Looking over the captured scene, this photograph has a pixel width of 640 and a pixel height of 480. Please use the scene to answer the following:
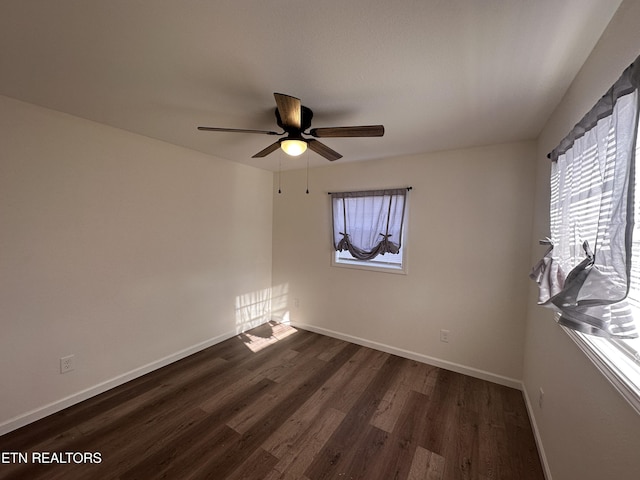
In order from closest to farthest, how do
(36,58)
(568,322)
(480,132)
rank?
(568,322) → (36,58) → (480,132)

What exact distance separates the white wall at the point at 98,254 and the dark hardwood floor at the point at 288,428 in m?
0.36

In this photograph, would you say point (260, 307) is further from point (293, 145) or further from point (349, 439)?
point (293, 145)

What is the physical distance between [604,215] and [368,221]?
2.33 metres

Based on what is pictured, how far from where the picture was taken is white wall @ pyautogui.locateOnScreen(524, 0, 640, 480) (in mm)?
875

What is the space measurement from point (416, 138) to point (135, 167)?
8.88 feet

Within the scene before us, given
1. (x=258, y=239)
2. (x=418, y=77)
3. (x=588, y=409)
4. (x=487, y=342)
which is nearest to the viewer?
(x=588, y=409)

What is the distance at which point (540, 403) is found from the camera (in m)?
A: 1.78

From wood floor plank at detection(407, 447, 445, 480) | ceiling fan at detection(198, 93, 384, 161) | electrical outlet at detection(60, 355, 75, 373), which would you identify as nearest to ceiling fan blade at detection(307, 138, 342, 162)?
ceiling fan at detection(198, 93, 384, 161)

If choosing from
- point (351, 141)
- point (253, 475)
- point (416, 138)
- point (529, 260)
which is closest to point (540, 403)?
point (529, 260)

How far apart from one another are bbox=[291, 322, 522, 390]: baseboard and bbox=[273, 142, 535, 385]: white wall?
0.01 meters

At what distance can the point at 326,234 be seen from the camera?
3.56 m

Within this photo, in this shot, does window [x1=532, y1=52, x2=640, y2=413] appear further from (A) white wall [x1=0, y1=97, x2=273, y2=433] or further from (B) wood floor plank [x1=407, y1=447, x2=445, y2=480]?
(A) white wall [x1=0, y1=97, x2=273, y2=433]

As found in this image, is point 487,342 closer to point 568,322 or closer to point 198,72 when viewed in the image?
point 568,322

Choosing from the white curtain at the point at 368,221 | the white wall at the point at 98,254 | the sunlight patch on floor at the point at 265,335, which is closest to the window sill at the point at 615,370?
the white curtain at the point at 368,221
